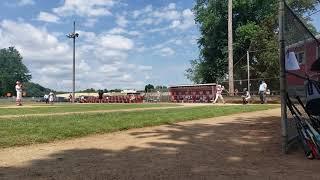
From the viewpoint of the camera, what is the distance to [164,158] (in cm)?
859

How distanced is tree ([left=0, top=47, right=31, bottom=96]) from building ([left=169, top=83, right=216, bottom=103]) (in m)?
92.0

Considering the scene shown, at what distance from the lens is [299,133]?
31.3 feet

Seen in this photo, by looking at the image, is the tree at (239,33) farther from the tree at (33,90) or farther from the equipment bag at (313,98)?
the tree at (33,90)

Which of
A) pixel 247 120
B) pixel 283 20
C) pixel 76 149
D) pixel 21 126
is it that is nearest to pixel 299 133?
pixel 283 20

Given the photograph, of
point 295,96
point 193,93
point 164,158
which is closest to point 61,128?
point 164,158

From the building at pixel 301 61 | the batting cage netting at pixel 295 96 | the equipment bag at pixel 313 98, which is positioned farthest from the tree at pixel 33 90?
the equipment bag at pixel 313 98

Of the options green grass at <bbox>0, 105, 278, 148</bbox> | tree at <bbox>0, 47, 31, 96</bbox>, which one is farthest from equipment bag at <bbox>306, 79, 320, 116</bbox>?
tree at <bbox>0, 47, 31, 96</bbox>

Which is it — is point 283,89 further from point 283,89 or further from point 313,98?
point 313,98

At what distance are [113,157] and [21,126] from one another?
458 centimetres

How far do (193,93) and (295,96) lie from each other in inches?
1353

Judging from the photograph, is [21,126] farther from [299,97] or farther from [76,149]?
[299,97]

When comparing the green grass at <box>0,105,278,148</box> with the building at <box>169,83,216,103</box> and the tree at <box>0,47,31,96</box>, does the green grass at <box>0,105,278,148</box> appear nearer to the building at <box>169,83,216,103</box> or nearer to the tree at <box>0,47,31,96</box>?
the building at <box>169,83,216,103</box>

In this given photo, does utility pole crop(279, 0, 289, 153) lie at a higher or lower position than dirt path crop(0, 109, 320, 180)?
higher

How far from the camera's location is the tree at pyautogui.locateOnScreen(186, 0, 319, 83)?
46438mm
